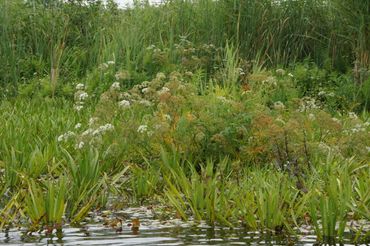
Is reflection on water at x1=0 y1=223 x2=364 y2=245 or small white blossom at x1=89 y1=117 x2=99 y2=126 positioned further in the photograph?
small white blossom at x1=89 y1=117 x2=99 y2=126

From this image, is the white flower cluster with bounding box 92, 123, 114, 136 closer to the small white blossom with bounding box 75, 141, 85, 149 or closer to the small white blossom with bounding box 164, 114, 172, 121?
the small white blossom with bounding box 75, 141, 85, 149

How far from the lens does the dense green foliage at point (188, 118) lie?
6301 millimetres

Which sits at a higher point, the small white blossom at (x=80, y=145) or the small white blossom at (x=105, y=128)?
the small white blossom at (x=105, y=128)

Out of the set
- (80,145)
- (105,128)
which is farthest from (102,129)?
(80,145)

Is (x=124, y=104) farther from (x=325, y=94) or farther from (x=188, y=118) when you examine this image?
(x=325, y=94)

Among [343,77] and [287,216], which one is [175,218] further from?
[343,77]

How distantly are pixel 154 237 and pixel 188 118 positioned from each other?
206cm

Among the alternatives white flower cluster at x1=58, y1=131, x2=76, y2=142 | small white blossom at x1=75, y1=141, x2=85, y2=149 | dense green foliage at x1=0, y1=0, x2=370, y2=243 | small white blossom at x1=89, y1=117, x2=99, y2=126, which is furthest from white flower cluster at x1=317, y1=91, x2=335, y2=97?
small white blossom at x1=75, y1=141, x2=85, y2=149

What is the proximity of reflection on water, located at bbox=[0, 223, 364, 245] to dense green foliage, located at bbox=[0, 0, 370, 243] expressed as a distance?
129mm

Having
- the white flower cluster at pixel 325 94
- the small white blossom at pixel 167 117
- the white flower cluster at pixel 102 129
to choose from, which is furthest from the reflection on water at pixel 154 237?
the white flower cluster at pixel 325 94

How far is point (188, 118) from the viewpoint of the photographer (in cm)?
773

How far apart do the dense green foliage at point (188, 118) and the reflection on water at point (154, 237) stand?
0.42 ft

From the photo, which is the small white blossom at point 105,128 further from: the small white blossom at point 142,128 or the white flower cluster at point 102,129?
the small white blossom at point 142,128

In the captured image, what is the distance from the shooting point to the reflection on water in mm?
5672
